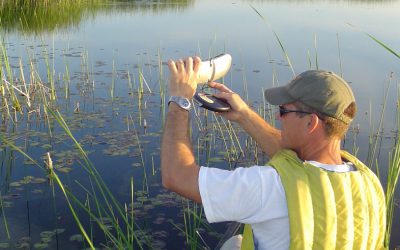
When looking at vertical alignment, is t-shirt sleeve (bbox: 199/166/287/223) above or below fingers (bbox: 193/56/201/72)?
below

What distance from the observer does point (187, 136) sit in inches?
62.4

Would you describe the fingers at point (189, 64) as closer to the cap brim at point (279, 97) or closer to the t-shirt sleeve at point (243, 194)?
the cap brim at point (279, 97)

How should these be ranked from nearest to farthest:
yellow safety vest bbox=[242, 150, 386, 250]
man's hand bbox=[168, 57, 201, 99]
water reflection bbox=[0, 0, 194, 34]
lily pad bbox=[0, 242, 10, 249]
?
yellow safety vest bbox=[242, 150, 386, 250] < man's hand bbox=[168, 57, 201, 99] < lily pad bbox=[0, 242, 10, 249] < water reflection bbox=[0, 0, 194, 34]

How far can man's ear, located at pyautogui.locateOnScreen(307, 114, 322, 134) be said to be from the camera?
1530 mm

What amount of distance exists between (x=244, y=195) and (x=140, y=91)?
13.7 ft

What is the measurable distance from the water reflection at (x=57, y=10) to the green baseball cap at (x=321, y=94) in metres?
7.08

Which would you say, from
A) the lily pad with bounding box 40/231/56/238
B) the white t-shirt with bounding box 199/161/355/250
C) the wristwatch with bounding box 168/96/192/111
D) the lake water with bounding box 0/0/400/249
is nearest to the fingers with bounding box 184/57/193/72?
the wristwatch with bounding box 168/96/192/111

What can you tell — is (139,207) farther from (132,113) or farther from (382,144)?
(382,144)

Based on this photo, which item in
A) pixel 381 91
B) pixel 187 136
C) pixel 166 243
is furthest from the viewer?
pixel 381 91

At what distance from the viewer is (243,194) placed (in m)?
1.40

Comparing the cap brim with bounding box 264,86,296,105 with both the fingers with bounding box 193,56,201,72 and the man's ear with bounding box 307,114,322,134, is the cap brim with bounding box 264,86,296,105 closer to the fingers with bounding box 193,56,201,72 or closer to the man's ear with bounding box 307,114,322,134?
the man's ear with bounding box 307,114,322,134

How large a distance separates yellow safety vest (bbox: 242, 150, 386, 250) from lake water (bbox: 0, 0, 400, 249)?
0.99m

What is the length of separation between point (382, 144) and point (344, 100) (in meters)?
3.36

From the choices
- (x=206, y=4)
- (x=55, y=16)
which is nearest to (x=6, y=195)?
(x=55, y=16)
